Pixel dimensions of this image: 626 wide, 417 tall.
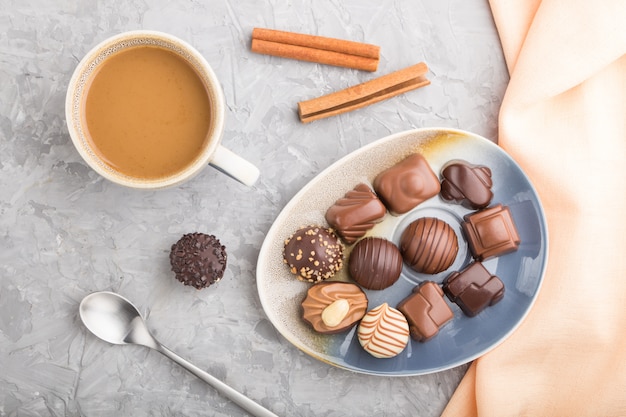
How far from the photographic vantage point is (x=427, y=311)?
1.28 meters

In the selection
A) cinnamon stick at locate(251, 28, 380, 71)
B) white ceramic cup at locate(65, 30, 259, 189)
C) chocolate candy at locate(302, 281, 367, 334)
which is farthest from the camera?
cinnamon stick at locate(251, 28, 380, 71)

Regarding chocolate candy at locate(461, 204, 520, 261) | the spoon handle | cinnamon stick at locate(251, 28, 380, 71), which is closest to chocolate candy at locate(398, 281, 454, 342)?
chocolate candy at locate(461, 204, 520, 261)

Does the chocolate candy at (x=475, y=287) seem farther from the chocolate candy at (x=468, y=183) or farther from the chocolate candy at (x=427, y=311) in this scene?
the chocolate candy at (x=468, y=183)

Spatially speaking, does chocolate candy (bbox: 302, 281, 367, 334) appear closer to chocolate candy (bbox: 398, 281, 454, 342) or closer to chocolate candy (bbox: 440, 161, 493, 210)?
chocolate candy (bbox: 398, 281, 454, 342)

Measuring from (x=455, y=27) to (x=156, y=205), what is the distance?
827 millimetres

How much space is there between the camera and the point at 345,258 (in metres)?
1.33

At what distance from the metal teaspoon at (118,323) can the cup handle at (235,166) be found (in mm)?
410

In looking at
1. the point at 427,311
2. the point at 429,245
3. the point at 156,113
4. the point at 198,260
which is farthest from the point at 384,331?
the point at 156,113

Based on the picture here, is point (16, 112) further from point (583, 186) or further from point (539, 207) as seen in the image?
point (583, 186)

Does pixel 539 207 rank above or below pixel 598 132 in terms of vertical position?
below

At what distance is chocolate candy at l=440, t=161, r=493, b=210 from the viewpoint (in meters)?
1.28

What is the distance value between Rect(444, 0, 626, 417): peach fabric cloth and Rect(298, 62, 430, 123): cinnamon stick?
0.73 ft

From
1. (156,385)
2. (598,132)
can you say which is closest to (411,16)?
(598,132)

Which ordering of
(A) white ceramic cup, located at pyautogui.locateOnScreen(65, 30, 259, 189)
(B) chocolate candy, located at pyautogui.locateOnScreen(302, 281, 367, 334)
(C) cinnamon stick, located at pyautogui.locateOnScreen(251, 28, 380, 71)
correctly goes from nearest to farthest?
1. (A) white ceramic cup, located at pyautogui.locateOnScreen(65, 30, 259, 189)
2. (B) chocolate candy, located at pyautogui.locateOnScreen(302, 281, 367, 334)
3. (C) cinnamon stick, located at pyautogui.locateOnScreen(251, 28, 380, 71)
